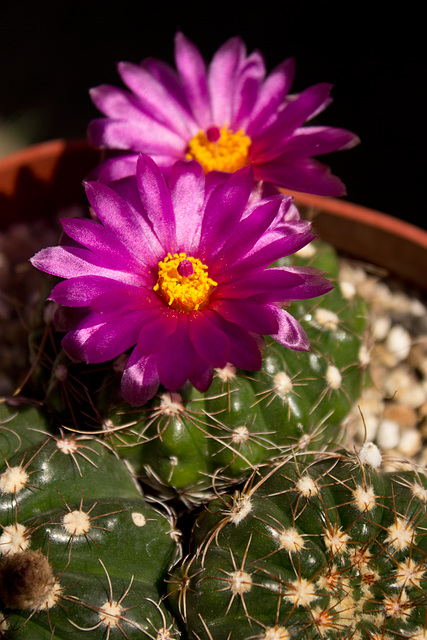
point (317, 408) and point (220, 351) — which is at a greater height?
point (220, 351)

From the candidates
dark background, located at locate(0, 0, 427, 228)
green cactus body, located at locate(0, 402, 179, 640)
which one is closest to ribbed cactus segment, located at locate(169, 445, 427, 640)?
green cactus body, located at locate(0, 402, 179, 640)

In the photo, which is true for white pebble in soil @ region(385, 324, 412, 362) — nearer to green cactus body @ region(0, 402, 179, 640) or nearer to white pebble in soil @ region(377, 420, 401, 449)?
white pebble in soil @ region(377, 420, 401, 449)

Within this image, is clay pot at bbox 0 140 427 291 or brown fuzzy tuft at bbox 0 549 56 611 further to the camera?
Answer: clay pot at bbox 0 140 427 291

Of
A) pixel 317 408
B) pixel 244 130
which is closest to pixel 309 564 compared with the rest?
pixel 317 408

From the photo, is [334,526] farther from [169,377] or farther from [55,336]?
[55,336]

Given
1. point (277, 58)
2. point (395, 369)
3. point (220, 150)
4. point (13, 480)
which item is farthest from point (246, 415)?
point (277, 58)

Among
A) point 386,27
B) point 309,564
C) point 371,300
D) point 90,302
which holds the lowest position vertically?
point 371,300
